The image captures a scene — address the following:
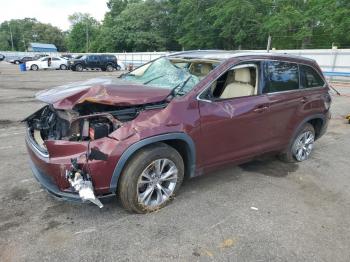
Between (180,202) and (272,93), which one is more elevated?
(272,93)

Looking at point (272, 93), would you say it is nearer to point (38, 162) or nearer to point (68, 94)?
point (68, 94)

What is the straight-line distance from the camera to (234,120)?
4172 millimetres

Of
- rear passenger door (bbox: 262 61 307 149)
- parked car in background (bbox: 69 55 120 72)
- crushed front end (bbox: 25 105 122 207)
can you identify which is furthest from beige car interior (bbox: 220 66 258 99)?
parked car in background (bbox: 69 55 120 72)

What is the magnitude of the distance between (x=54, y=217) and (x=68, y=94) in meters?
1.36

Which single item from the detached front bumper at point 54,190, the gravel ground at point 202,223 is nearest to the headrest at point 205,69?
the gravel ground at point 202,223

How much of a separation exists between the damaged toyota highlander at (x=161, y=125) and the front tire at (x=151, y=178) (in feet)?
0.04

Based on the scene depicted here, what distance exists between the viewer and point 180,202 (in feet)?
13.3

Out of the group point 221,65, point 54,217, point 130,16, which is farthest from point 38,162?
point 130,16

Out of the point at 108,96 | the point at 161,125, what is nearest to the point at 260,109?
the point at 161,125

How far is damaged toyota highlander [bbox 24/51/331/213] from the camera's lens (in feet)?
10.9

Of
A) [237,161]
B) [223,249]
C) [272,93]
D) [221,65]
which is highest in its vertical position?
[221,65]

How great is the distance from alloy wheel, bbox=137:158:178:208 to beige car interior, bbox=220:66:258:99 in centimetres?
134

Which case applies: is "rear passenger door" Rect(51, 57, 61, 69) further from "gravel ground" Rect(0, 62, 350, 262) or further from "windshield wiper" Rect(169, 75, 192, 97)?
"windshield wiper" Rect(169, 75, 192, 97)

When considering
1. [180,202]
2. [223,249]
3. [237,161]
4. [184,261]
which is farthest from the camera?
[237,161]
